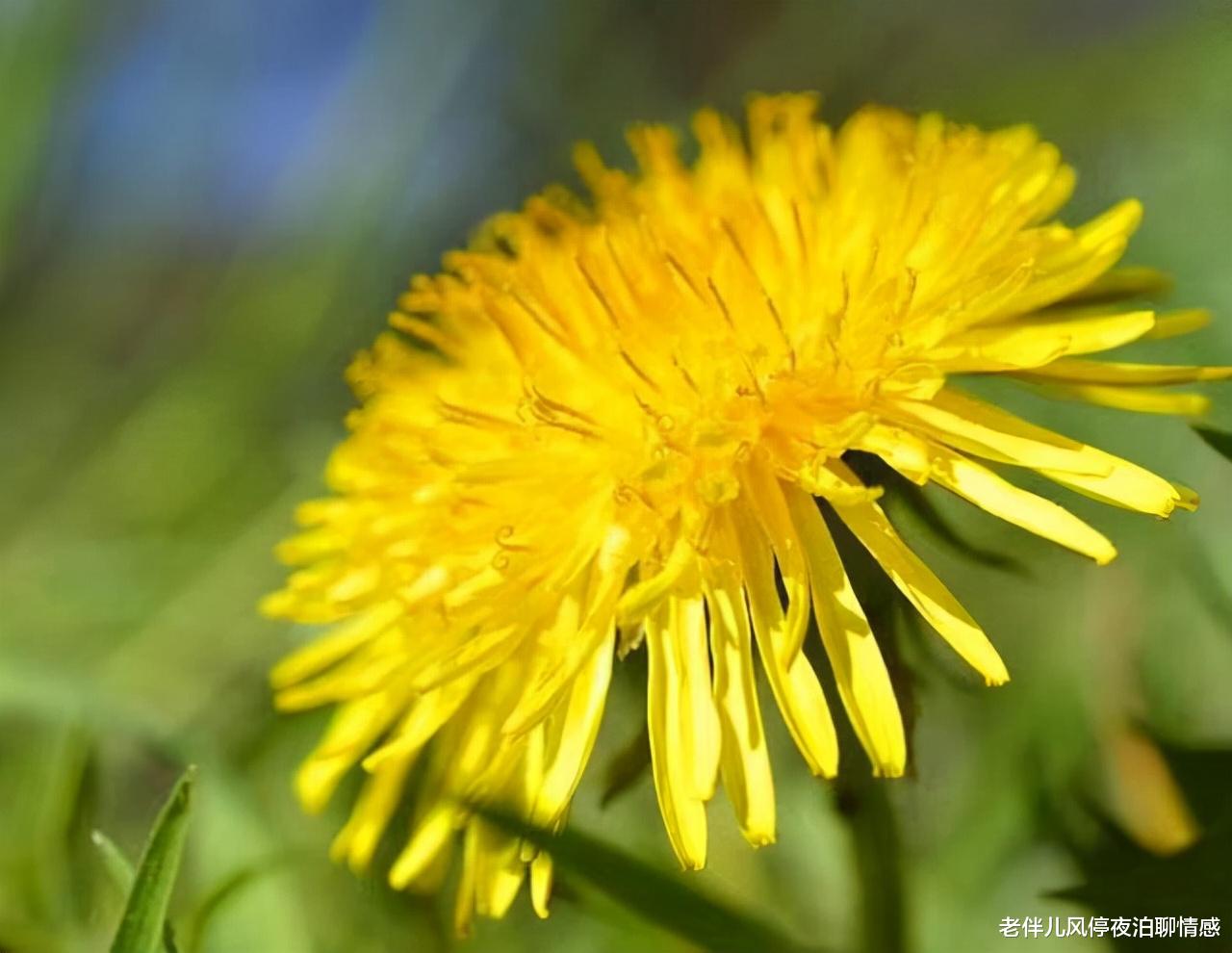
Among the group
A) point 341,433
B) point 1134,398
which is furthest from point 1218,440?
point 341,433

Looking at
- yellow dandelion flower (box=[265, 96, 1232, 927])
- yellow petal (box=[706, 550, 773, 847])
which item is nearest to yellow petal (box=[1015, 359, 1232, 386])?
yellow dandelion flower (box=[265, 96, 1232, 927])

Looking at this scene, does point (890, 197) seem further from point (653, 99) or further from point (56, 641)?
point (56, 641)

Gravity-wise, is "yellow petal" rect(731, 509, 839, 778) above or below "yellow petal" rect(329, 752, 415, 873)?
above

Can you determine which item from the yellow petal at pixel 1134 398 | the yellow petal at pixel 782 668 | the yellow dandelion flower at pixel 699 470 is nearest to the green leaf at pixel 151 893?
the yellow dandelion flower at pixel 699 470

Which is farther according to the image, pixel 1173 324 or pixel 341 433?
pixel 341 433

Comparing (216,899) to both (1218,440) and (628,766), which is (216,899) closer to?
(628,766)

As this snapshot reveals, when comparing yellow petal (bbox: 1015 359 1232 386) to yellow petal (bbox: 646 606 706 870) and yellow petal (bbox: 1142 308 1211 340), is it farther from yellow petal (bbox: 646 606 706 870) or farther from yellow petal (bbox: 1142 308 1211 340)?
yellow petal (bbox: 646 606 706 870)
